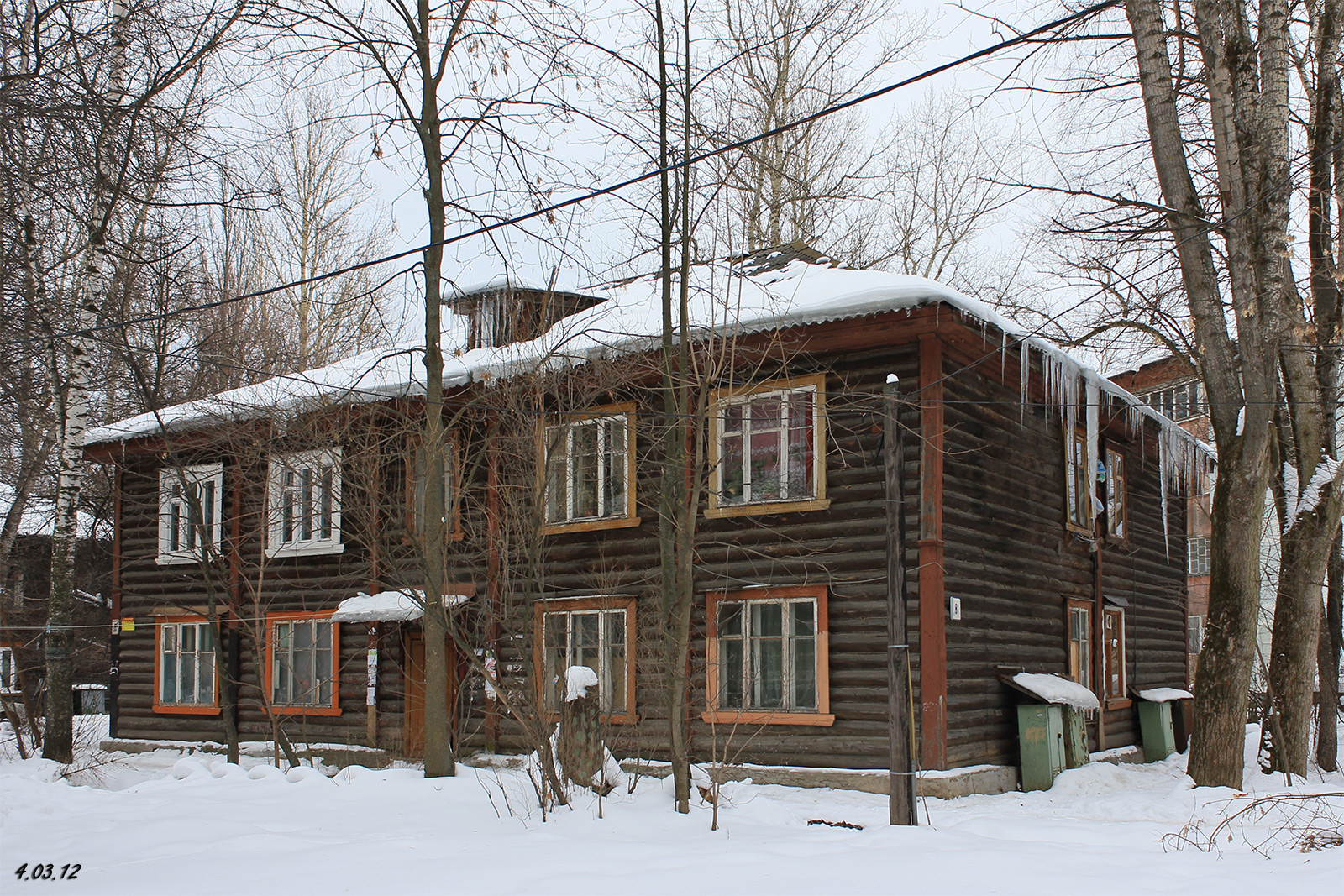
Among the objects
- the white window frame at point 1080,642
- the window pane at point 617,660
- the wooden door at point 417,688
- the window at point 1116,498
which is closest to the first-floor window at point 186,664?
the wooden door at point 417,688

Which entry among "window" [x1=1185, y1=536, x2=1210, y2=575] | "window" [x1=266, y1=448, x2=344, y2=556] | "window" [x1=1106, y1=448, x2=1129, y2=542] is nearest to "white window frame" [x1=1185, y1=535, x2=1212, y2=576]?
"window" [x1=1185, y1=536, x2=1210, y2=575]

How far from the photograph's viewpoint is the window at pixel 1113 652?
55.3 feet

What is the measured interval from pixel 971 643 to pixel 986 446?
2.38 metres

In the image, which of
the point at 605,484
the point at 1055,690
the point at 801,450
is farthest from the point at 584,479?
the point at 1055,690

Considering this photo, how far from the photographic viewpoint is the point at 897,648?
8906 millimetres

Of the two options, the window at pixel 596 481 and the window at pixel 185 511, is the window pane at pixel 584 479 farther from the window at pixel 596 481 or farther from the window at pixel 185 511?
the window at pixel 185 511

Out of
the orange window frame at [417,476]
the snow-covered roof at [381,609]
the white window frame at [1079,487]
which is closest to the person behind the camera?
the orange window frame at [417,476]

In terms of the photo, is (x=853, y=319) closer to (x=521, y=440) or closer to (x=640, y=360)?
(x=640, y=360)

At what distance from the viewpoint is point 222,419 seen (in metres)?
15.7

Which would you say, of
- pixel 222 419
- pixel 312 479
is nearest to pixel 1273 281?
pixel 312 479

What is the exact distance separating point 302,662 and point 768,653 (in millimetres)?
8048

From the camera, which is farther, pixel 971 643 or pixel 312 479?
pixel 312 479

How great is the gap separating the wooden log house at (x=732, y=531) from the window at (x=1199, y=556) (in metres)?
23.4

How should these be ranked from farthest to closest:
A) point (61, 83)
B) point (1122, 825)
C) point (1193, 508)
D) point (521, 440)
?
point (1193, 508) < point (521, 440) < point (1122, 825) < point (61, 83)
